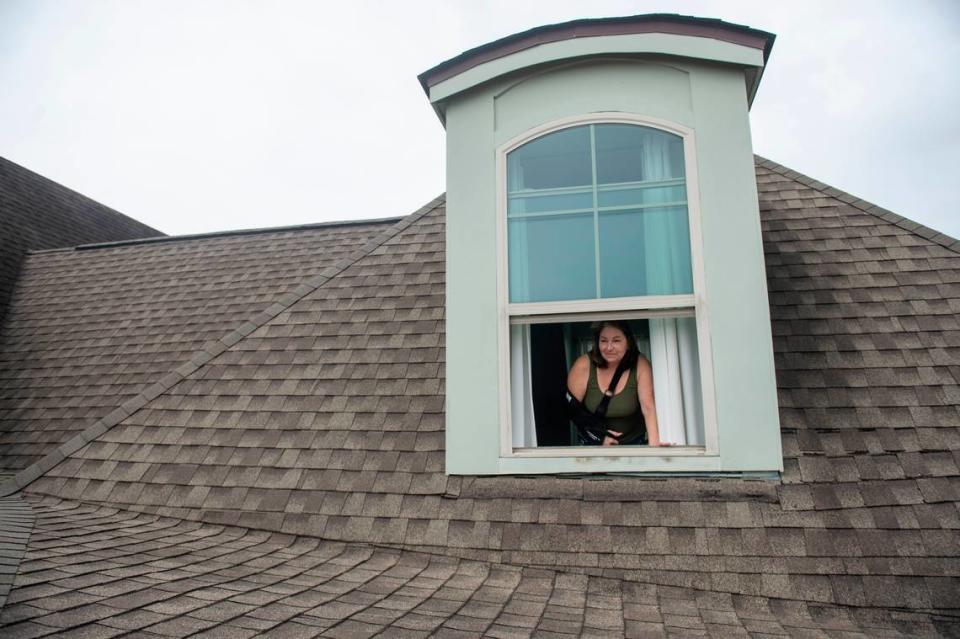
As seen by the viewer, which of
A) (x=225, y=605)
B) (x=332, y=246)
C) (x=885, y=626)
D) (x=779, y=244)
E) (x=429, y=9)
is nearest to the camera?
(x=225, y=605)

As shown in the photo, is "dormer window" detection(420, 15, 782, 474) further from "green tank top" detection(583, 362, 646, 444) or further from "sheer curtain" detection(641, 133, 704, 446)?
"green tank top" detection(583, 362, 646, 444)

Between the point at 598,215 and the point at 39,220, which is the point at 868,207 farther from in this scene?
the point at 39,220

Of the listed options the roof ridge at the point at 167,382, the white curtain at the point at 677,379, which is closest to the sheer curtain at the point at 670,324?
the white curtain at the point at 677,379

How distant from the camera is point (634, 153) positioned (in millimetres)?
3893

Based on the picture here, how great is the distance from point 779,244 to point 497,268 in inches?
105

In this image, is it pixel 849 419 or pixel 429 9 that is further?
pixel 429 9

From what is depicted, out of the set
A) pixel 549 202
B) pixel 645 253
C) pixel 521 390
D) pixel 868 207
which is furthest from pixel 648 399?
pixel 868 207

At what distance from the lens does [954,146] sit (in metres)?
12.9

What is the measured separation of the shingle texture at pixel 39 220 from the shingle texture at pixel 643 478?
22.9 ft

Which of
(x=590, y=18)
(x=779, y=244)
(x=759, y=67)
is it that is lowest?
(x=779, y=244)

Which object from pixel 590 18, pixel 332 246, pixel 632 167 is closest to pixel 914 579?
pixel 632 167

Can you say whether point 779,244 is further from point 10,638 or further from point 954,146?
point 954,146

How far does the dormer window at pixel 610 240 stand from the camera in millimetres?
3580

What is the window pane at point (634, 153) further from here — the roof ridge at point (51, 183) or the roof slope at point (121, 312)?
the roof ridge at point (51, 183)
